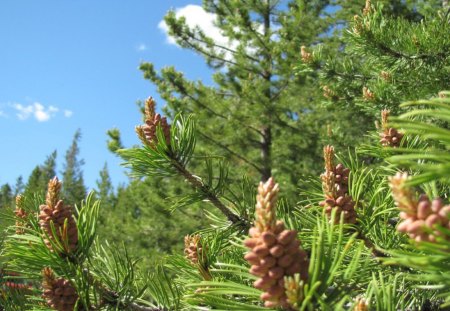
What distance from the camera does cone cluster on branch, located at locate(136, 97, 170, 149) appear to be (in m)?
1.36

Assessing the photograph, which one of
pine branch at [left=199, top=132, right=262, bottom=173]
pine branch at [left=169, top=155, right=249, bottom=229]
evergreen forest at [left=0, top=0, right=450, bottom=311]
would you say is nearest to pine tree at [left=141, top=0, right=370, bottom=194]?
pine branch at [left=199, top=132, right=262, bottom=173]

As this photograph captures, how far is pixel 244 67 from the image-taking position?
9.77m

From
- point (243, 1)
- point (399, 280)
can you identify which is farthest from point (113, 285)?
point (243, 1)

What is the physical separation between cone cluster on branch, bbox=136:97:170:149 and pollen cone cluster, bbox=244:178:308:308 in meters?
0.72

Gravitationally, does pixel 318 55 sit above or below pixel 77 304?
above

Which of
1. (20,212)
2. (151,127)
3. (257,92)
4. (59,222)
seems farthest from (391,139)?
(257,92)

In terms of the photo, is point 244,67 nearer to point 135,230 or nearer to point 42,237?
point 135,230

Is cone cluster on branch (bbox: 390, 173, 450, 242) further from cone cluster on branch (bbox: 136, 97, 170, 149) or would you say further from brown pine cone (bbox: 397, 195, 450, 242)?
cone cluster on branch (bbox: 136, 97, 170, 149)

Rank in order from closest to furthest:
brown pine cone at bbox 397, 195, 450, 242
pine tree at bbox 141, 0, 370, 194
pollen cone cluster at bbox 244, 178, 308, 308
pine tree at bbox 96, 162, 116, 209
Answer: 1. brown pine cone at bbox 397, 195, 450, 242
2. pollen cone cluster at bbox 244, 178, 308, 308
3. pine tree at bbox 141, 0, 370, 194
4. pine tree at bbox 96, 162, 116, 209

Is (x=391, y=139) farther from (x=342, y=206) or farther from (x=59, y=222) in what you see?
(x=59, y=222)

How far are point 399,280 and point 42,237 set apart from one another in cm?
98

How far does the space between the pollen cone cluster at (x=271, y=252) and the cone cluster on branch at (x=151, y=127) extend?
719 millimetres

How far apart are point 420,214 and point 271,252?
236 millimetres

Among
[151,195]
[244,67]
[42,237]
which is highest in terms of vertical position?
[244,67]
